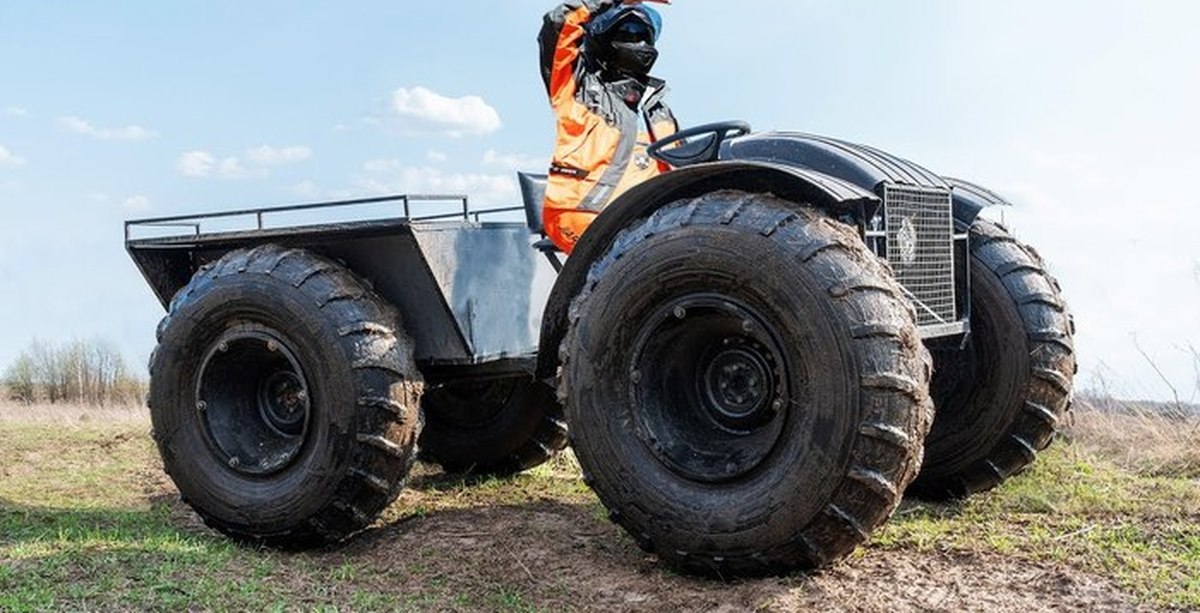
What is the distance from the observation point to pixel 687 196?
4.77 meters

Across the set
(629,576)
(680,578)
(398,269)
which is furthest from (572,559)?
(398,269)

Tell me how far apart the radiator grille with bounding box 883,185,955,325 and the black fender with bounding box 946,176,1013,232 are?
225 millimetres

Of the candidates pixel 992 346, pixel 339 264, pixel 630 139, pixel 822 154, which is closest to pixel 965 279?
pixel 992 346

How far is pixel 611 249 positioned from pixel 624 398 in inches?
23.4

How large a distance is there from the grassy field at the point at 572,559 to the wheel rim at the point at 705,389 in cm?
49

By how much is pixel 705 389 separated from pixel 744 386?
0.55 ft

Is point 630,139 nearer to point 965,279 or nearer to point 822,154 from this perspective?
point 822,154

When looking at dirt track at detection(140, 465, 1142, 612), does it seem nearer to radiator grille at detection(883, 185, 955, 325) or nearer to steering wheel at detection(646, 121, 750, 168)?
radiator grille at detection(883, 185, 955, 325)

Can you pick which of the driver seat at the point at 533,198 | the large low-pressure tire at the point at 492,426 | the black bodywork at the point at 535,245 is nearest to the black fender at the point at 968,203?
the black bodywork at the point at 535,245

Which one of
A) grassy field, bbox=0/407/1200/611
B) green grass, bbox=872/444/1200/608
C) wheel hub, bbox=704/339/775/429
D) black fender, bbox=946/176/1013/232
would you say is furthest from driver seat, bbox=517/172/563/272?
green grass, bbox=872/444/1200/608

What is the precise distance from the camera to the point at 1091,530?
520 centimetres

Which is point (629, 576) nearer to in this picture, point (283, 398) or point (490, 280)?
point (490, 280)

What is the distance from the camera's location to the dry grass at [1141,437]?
7190mm

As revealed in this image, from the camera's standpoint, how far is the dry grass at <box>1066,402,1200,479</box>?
7.19m
